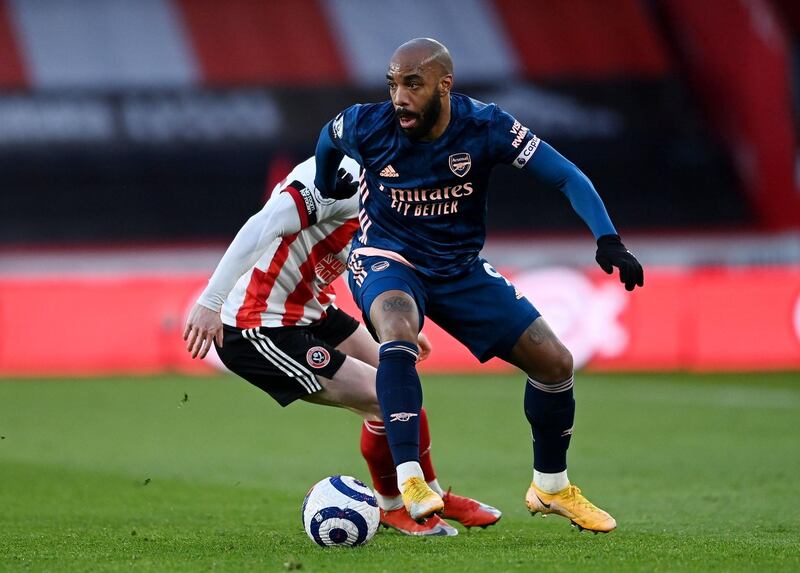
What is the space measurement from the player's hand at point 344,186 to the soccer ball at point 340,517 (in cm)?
136

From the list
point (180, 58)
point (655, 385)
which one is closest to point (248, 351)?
point (655, 385)

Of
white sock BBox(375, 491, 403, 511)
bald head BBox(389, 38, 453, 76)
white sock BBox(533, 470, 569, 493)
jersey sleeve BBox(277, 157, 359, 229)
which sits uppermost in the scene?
bald head BBox(389, 38, 453, 76)

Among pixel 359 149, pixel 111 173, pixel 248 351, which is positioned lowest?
pixel 248 351

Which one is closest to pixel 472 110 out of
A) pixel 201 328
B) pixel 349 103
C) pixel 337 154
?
pixel 337 154

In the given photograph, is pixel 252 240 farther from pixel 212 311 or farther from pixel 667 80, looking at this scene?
pixel 667 80

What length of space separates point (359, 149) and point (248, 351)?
115 centimetres

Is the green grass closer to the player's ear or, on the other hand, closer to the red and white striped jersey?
the red and white striped jersey

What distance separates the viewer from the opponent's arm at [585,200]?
17.2ft

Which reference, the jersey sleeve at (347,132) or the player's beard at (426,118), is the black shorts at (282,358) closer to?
the jersey sleeve at (347,132)

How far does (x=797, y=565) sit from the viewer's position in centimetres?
489

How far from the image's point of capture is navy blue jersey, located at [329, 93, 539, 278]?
18.2 ft

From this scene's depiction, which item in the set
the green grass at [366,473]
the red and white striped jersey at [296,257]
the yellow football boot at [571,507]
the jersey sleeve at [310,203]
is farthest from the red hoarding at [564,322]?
the yellow football boot at [571,507]

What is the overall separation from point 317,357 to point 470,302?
2.77 ft

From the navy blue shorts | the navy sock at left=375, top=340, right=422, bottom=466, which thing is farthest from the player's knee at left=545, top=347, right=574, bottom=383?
the navy sock at left=375, top=340, right=422, bottom=466
